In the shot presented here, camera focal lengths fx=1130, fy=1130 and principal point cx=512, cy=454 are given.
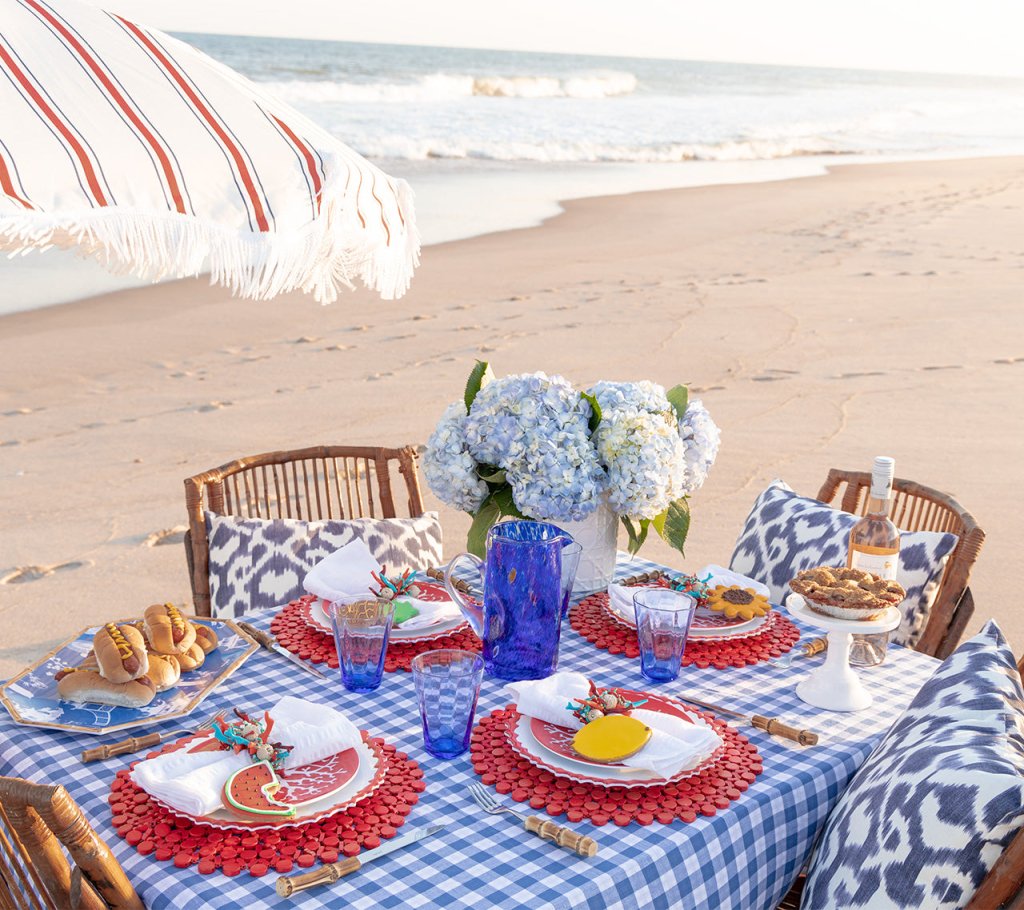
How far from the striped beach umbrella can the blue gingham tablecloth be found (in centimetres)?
75

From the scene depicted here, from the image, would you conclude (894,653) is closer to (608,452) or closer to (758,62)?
(608,452)

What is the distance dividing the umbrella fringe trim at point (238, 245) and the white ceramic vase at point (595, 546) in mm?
623

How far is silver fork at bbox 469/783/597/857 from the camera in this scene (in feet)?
4.86

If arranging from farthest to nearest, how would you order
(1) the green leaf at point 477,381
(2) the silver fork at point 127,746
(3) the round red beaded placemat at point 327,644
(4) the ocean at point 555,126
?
1. (4) the ocean at point 555,126
2. (1) the green leaf at point 477,381
3. (3) the round red beaded placemat at point 327,644
4. (2) the silver fork at point 127,746

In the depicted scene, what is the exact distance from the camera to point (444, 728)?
1.74 meters

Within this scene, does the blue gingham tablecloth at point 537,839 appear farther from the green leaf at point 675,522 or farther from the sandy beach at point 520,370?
the sandy beach at point 520,370

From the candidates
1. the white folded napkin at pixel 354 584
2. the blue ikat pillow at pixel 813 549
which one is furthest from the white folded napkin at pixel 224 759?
the blue ikat pillow at pixel 813 549

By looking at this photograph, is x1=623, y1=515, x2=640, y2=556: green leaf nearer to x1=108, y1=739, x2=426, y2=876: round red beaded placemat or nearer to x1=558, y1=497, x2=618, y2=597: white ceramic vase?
x1=558, y1=497, x2=618, y2=597: white ceramic vase

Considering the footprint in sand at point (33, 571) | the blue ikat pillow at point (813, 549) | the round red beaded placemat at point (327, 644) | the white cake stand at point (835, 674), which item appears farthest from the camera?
the footprint in sand at point (33, 571)

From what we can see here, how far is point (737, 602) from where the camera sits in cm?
229

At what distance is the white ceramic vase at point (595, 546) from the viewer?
234cm

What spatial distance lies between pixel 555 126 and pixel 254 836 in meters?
23.5

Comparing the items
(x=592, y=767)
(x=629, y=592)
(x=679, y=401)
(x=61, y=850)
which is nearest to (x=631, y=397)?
(x=679, y=401)

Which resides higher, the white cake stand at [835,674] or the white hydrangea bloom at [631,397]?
the white hydrangea bloom at [631,397]
